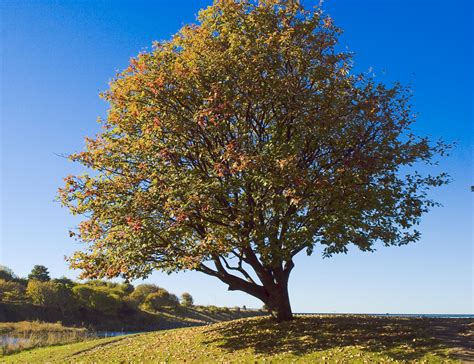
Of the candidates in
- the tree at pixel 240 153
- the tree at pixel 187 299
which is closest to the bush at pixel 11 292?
the tree at pixel 187 299

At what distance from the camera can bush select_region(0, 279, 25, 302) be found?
7606cm

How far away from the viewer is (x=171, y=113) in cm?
2416

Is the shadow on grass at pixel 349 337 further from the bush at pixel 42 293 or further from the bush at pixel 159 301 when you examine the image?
the bush at pixel 159 301

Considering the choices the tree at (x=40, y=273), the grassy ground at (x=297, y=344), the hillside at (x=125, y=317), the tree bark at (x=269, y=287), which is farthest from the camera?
the tree at (x=40, y=273)

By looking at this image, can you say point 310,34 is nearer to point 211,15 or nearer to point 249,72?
point 249,72

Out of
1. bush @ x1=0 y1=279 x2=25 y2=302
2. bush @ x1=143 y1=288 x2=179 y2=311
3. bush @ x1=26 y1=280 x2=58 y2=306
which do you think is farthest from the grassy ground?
bush @ x1=143 y1=288 x2=179 y2=311

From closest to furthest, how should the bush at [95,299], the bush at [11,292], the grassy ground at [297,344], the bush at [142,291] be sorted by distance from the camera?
the grassy ground at [297,344], the bush at [11,292], the bush at [95,299], the bush at [142,291]

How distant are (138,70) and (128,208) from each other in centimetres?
873

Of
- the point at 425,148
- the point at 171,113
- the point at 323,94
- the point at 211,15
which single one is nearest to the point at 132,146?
the point at 171,113

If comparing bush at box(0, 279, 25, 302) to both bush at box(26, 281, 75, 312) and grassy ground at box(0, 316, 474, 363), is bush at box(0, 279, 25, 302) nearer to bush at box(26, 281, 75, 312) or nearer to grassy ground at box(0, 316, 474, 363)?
bush at box(26, 281, 75, 312)

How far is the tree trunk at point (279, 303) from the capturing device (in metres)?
27.0

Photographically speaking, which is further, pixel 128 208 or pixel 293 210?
pixel 293 210

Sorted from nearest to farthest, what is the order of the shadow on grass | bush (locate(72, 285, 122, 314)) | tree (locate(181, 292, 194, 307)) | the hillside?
the shadow on grass → the hillside → bush (locate(72, 285, 122, 314)) → tree (locate(181, 292, 194, 307))

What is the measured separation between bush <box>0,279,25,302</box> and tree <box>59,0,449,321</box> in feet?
208
